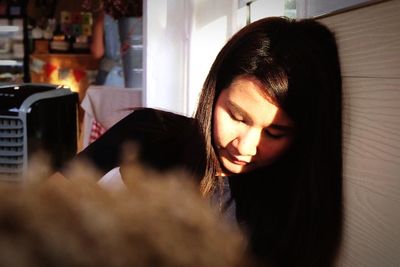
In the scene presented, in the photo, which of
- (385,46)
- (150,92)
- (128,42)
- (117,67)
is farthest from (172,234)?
(117,67)

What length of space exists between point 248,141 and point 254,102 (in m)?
0.07

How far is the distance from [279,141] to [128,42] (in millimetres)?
1878

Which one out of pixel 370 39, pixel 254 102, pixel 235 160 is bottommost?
pixel 235 160

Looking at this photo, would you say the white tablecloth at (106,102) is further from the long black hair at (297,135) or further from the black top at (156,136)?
the long black hair at (297,135)

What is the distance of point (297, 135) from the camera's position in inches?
32.8

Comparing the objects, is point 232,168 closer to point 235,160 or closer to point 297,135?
point 235,160

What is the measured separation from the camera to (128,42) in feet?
8.27

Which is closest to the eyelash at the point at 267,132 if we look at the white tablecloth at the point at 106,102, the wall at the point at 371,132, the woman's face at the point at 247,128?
the woman's face at the point at 247,128

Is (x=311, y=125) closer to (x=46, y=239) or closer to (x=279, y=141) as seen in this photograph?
(x=279, y=141)

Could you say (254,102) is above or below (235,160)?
above

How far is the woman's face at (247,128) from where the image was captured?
2.44 feet

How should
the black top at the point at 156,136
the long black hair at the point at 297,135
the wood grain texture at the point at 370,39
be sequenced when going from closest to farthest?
1. the wood grain texture at the point at 370,39
2. the long black hair at the point at 297,135
3. the black top at the point at 156,136

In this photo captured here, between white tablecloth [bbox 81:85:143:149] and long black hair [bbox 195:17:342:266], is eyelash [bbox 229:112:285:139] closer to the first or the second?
long black hair [bbox 195:17:342:266]

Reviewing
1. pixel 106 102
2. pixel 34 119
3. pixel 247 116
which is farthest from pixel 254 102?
pixel 106 102
